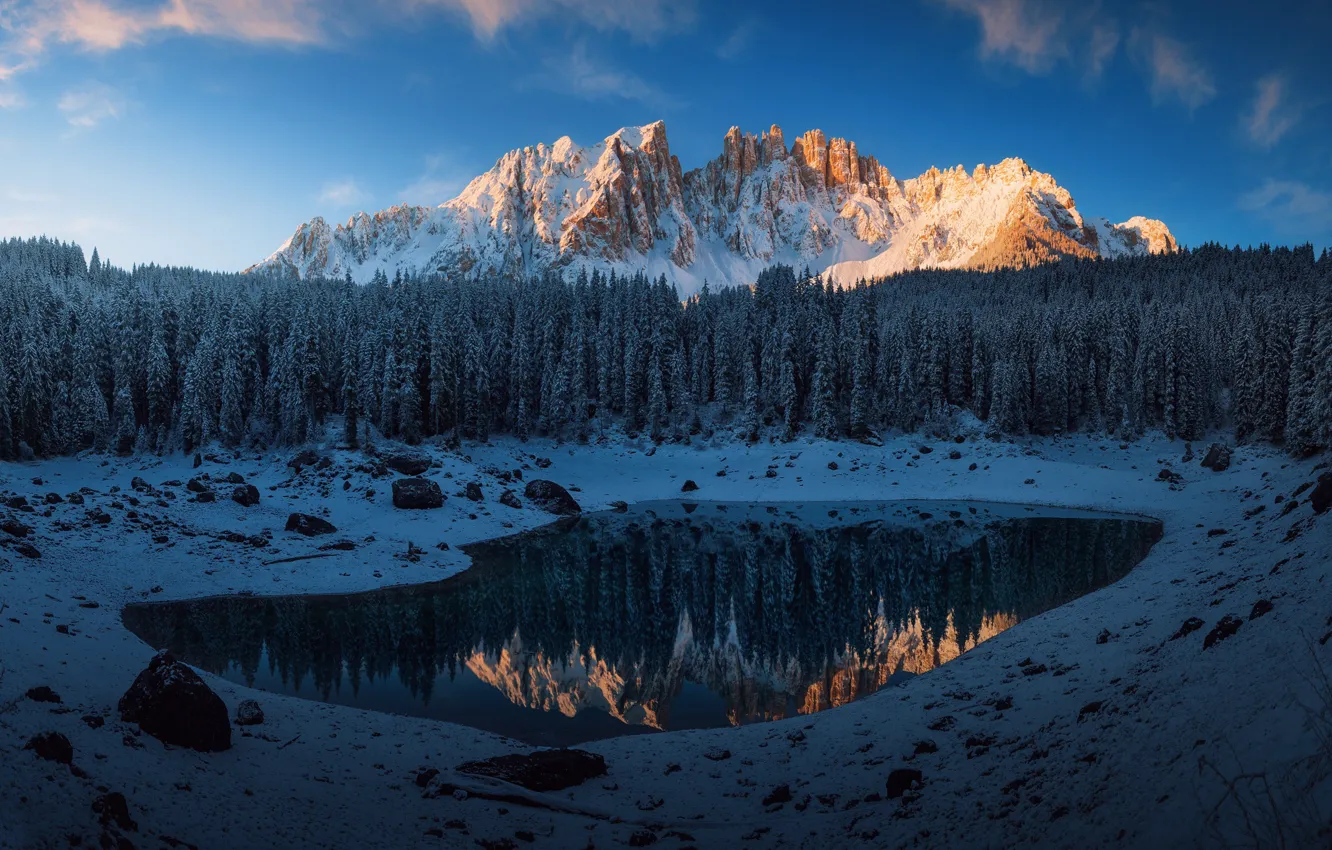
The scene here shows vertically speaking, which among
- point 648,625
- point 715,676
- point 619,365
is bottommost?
point 648,625

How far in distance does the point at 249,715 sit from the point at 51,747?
530 cm

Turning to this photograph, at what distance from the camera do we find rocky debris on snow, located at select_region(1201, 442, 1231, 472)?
196ft

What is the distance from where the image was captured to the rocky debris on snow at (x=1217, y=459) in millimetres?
59656

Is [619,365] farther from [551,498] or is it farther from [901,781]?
[901,781]

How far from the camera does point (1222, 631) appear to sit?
11742 mm

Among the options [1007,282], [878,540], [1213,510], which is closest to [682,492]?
[878,540]

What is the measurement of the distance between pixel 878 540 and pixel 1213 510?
2258cm

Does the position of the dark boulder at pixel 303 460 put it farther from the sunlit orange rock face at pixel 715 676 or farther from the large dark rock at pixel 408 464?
the sunlit orange rock face at pixel 715 676

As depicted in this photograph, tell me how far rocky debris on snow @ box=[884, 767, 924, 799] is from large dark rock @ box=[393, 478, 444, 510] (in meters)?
43.6

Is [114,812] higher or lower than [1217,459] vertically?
lower

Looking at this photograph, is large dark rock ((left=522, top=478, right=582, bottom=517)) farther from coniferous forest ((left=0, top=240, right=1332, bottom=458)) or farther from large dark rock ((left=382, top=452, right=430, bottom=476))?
coniferous forest ((left=0, top=240, right=1332, bottom=458))

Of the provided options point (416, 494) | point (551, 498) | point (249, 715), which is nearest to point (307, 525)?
point (416, 494)

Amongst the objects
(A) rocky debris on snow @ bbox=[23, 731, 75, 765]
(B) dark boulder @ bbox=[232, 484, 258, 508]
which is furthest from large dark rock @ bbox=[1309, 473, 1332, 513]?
(B) dark boulder @ bbox=[232, 484, 258, 508]

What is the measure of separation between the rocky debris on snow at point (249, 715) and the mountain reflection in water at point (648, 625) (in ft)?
15.2
